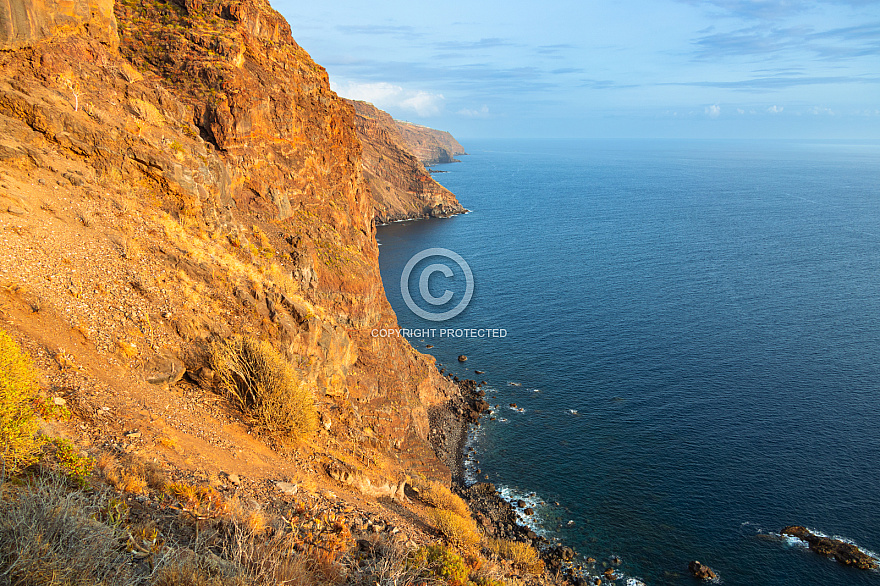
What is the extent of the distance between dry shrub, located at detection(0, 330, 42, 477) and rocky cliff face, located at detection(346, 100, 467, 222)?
14709 centimetres

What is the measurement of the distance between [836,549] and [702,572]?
34.3 feet

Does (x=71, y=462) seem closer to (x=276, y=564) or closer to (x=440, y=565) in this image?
(x=276, y=564)

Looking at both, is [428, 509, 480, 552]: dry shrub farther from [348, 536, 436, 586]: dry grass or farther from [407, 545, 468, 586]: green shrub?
[348, 536, 436, 586]: dry grass

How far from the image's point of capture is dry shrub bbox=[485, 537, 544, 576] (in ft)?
98.2

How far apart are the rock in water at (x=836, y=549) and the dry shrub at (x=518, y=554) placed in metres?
20.7

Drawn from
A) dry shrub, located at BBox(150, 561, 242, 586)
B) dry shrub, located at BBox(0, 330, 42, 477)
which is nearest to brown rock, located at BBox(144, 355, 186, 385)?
dry shrub, located at BBox(0, 330, 42, 477)

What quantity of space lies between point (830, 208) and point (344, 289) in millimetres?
169998

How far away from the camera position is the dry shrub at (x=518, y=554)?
29922mm

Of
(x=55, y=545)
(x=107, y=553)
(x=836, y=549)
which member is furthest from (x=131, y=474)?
(x=836, y=549)

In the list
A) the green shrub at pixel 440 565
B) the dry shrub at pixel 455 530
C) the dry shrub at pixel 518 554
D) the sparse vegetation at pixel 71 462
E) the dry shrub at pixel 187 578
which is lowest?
the dry shrub at pixel 518 554

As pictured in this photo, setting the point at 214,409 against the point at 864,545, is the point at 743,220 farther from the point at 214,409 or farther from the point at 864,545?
the point at 214,409

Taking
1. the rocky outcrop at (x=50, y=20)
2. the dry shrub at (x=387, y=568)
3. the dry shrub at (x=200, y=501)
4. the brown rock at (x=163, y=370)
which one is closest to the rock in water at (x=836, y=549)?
the dry shrub at (x=387, y=568)

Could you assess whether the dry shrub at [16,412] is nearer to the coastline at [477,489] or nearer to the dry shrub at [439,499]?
the dry shrub at [439,499]

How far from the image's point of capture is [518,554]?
3120 centimetres
